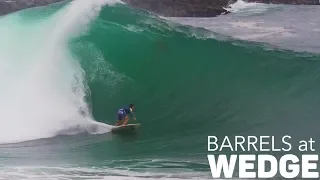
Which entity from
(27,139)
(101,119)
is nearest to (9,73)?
(27,139)

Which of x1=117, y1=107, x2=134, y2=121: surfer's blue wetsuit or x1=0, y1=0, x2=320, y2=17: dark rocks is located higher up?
x1=0, y1=0, x2=320, y2=17: dark rocks

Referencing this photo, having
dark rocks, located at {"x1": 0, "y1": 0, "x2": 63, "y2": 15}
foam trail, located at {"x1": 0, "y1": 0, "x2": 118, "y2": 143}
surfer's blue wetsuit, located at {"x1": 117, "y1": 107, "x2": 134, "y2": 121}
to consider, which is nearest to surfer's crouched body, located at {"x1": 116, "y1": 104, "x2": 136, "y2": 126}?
surfer's blue wetsuit, located at {"x1": 117, "y1": 107, "x2": 134, "y2": 121}

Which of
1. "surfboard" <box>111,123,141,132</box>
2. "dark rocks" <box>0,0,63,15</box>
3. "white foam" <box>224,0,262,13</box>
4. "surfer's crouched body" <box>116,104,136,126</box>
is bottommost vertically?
"surfboard" <box>111,123,141,132</box>

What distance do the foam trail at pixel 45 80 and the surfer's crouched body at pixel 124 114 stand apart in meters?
0.12

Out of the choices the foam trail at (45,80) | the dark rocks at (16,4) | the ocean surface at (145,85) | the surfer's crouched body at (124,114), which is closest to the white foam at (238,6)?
the ocean surface at (145,85)

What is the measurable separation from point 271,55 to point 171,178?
118 cm

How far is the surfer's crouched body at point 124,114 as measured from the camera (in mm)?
4156

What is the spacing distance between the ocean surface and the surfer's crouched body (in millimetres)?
48

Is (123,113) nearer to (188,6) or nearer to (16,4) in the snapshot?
(188,6)

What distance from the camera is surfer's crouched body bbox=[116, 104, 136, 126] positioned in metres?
4.16

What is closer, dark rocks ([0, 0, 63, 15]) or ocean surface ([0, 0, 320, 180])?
ocean surface ([0, 0, 320, 180])

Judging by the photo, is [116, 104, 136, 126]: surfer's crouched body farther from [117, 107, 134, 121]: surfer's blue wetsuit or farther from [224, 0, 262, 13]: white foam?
[224, 0, 262, 13]: white foam

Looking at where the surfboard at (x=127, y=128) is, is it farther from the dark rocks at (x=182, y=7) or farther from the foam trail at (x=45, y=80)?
the dark rocks at (x=182, y=7)

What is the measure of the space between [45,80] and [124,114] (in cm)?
69
